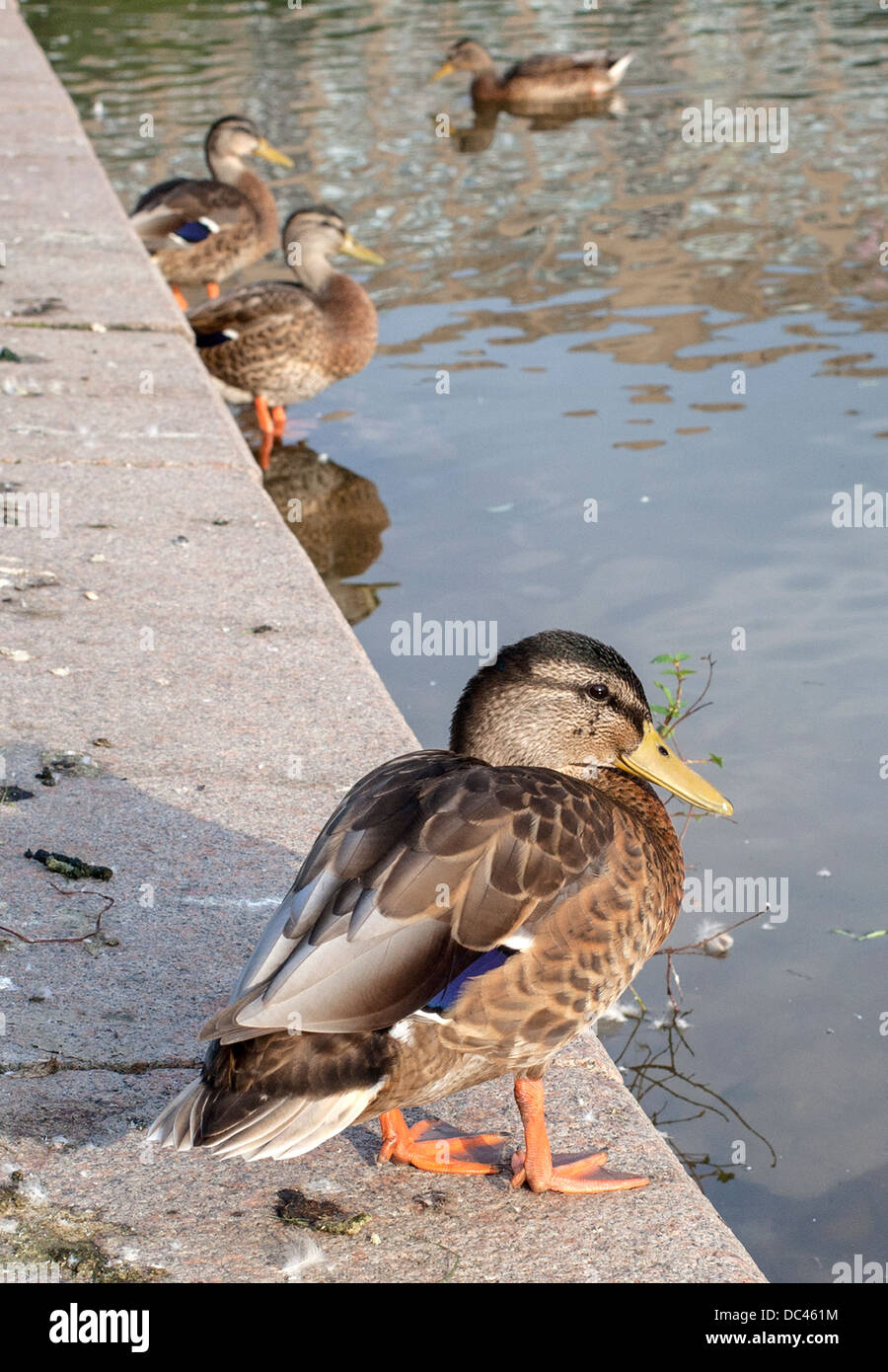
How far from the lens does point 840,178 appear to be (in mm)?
12039

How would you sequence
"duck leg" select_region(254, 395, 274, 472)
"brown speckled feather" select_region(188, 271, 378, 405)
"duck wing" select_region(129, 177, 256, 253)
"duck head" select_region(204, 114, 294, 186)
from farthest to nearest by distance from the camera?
1. "duck head" select_region(204, 114, 294, 186)
2. "duck wing" select_region(129, 177, 256, 253)
3. "duck leg" select_region(254, 395, 274, 472)
4. "brown speckled feather" select_region(188, 271, 378, 405)

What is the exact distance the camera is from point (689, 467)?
24.2ft

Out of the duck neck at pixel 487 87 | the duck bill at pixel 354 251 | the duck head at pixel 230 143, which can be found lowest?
the duck bill at pixel 354 251

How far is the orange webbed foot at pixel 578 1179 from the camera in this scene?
2.59 meters

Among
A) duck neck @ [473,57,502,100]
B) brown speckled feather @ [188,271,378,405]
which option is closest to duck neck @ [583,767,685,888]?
brown speckled feather @ [188,271,378,405]

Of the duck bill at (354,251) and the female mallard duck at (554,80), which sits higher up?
the female mallard duck at (554,80)

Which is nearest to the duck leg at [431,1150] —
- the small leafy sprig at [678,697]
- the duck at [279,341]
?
the small leafy sprig at [678,697]

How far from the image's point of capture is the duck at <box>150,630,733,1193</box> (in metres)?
2.31

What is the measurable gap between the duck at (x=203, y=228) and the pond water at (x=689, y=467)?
83cm

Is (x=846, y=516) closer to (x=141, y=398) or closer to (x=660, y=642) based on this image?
(x=660, y=642)

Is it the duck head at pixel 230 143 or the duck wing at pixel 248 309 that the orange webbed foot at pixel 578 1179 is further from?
the duck head at pixel 230 143

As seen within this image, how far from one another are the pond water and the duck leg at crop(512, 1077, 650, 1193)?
764 millimetres

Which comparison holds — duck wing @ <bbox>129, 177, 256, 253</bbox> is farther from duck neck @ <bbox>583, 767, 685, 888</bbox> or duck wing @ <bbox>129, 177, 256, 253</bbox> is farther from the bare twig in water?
duck neck @ <bbox>583, 767, 685, 888</bbox>
